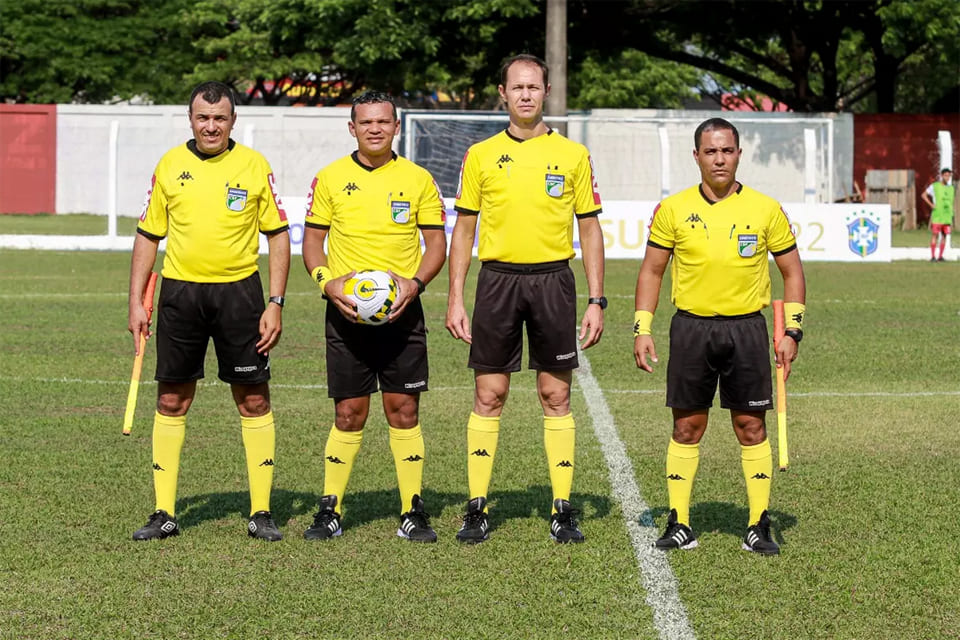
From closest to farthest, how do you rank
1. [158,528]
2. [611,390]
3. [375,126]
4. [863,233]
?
[375,126]
[158,528]
[611,390]
[863,233]

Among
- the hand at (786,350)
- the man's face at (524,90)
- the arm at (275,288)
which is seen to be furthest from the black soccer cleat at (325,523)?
the hand at (786,350)

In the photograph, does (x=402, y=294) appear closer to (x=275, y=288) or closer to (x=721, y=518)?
(x=275, y=288)

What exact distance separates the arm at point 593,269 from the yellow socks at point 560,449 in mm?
389

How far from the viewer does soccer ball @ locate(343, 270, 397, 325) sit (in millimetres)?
6137

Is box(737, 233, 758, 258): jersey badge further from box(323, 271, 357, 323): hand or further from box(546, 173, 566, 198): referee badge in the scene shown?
box(323, 271, 357, 323): hand

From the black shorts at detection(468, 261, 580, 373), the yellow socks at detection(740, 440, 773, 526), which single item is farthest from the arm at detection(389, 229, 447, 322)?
the yellow socks at detection(740, 440, 773, 526)

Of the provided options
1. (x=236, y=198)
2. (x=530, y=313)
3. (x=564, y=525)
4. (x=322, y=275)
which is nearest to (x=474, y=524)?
(x=564, y=525)

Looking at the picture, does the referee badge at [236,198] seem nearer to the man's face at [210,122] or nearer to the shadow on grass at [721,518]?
the man's face at [210,122]

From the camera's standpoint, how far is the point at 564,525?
6438mm

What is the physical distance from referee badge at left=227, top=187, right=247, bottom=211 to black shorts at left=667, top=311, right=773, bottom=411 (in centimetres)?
205

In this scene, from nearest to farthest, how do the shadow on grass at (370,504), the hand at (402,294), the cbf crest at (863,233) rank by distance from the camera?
the hand at (402,294) → the shadow on grass at (370,504) → the cbf crest at (863,233)

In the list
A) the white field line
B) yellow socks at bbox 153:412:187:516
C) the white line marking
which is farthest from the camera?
the white field line

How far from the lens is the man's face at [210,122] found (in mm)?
6234

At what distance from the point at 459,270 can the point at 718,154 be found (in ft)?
4.22
